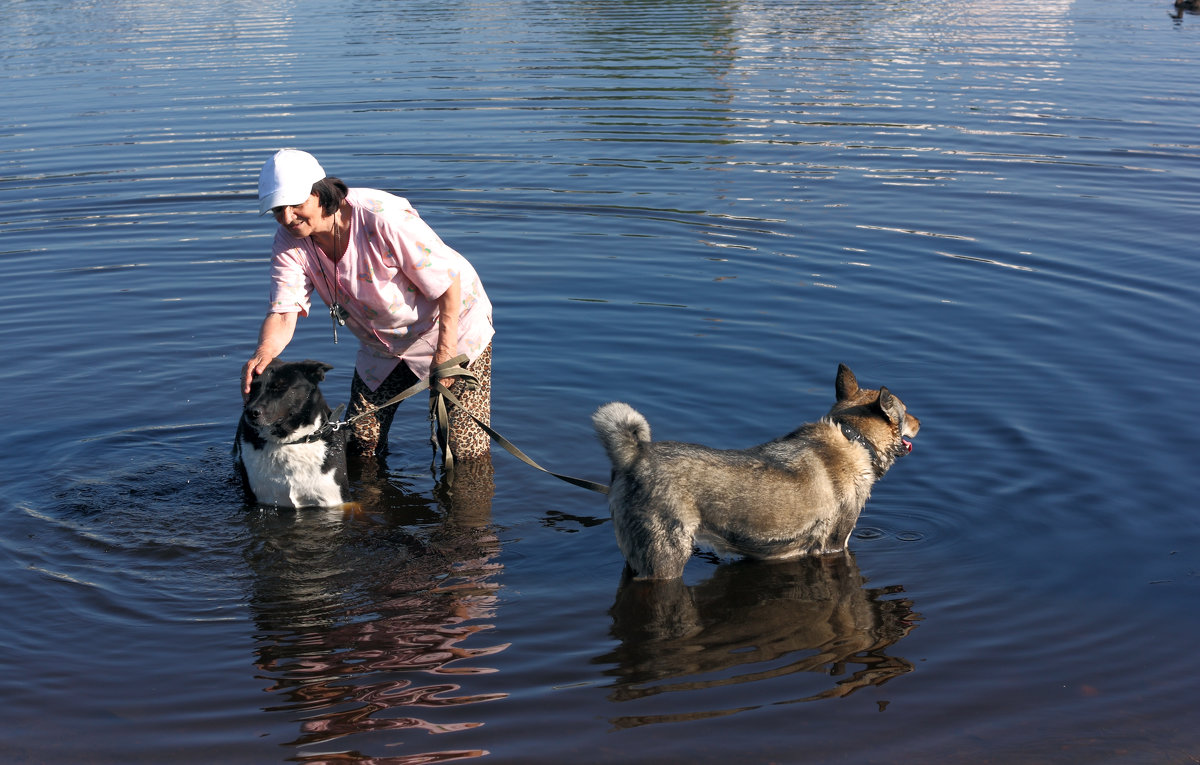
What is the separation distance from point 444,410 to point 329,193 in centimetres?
170

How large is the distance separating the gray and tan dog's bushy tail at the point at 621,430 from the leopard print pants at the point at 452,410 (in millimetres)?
1666

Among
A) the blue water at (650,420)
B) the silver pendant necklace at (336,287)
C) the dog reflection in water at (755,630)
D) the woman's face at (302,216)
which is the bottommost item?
the dog reflection in water at (755,630)

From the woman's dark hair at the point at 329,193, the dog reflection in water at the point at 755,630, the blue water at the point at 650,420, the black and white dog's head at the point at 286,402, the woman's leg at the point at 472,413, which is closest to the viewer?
the blue water at the point at 650,420

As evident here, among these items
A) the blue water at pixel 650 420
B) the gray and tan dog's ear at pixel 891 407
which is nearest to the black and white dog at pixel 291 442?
the blue water at pixel 650 420

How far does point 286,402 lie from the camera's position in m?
6.55

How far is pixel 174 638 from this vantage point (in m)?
5.64

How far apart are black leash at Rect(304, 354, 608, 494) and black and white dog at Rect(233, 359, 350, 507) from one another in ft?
0.27

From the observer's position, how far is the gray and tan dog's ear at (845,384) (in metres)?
6.65

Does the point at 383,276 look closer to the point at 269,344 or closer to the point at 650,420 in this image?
the point at 269,344

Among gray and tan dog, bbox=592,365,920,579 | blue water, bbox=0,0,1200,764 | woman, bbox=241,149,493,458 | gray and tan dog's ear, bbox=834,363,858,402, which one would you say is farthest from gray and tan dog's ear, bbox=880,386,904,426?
woman, bbox=241,149,493,458

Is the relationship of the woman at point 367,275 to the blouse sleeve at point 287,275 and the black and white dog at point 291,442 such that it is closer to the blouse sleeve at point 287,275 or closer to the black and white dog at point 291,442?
the blouse sleeve at point 287,275

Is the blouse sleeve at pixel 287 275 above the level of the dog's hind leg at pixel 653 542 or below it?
above

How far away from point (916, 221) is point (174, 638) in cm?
1044

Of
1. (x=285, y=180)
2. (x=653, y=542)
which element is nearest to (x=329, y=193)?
(x=285, y=180)
